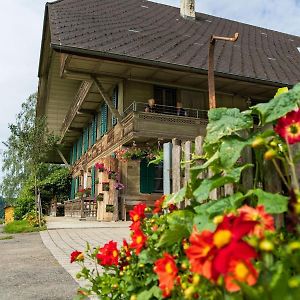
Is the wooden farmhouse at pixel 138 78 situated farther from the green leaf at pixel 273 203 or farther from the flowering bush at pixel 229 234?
the green leaf at pixel 273 203

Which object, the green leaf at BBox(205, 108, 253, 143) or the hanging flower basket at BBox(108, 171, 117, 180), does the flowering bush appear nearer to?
the green leaf at BBox(205, 108, 253, 143)

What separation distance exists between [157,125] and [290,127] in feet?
37.9

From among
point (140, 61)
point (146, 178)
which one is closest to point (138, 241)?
point (140, 61)

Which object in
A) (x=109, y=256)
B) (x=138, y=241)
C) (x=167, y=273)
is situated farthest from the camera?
(x=109, y=256)

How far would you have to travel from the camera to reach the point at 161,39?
1530 cm

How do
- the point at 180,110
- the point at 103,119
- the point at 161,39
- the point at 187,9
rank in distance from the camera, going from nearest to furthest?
1. the point at 180,110
2. the point at 161,39
3. the point at 103,119
4. the point at 187,9

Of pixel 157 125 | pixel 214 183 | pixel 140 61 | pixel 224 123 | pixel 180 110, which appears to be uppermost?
pixel 140 61

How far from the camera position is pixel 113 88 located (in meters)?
15.4

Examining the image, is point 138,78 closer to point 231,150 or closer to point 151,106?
point 151,106

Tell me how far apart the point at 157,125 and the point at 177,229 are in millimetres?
11356

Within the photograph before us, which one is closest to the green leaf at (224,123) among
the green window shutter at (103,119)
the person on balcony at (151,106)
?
the person on balcony at (151,106)

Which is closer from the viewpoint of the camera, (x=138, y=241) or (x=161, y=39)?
(x=138, y=241)

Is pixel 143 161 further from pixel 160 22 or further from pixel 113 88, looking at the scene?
pixel 160 22

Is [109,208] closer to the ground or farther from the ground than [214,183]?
farther from the ground
